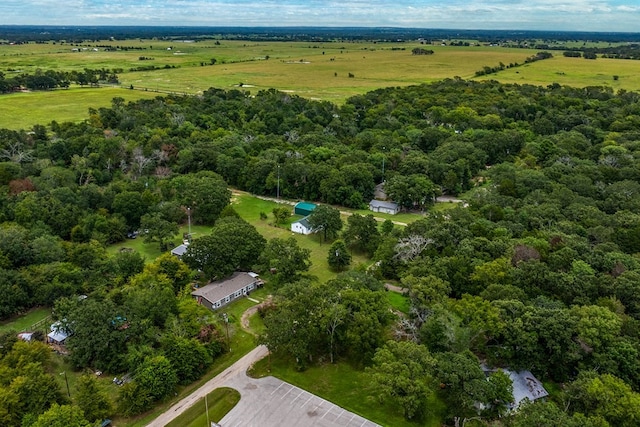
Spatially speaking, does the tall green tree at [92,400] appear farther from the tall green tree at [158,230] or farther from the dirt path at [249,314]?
the tall green tree at [158,230]

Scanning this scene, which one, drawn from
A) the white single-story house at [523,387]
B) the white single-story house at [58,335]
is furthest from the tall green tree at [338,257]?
the white single-story house at [58,335]

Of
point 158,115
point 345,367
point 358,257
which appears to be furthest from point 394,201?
point 158,115

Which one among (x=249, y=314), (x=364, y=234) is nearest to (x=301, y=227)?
(x=364, y=234)

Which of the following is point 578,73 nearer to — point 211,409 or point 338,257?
point 338,257

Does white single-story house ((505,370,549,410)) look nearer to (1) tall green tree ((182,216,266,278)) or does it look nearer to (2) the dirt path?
(2) the dirt path

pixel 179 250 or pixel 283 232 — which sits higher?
pixel 179 250
